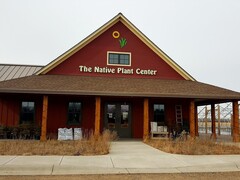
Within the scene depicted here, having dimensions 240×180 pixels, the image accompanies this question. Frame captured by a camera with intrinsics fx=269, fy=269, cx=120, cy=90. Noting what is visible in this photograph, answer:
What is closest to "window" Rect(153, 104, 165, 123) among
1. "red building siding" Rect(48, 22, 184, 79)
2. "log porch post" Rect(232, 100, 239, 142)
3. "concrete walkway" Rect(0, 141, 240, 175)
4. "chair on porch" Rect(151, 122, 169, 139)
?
"chair on porch" Rect(151, 122, 169, 139)

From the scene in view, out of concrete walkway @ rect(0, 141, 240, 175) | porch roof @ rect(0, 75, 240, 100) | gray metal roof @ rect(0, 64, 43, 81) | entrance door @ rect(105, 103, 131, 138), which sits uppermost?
gray metal roof @ rect(0, 64, 43, 81)

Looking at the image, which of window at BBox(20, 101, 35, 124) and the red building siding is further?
the red building siding

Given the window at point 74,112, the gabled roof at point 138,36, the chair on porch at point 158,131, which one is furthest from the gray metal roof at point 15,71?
the chair on porch at point 158,131

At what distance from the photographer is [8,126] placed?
59.8ft

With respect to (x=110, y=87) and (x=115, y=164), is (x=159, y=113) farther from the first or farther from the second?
(x=115, y=164)

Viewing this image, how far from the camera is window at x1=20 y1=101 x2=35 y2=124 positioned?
19.5 m

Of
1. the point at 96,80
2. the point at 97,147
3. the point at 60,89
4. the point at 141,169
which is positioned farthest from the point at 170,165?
the point at 96,80

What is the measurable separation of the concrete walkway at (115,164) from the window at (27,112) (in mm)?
9099

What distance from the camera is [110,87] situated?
17.8 meters

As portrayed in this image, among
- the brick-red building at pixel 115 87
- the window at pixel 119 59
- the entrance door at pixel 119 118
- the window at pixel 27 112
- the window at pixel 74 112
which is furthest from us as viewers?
the window at pixel 119 59

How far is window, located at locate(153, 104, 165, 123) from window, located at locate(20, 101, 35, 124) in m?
9.24

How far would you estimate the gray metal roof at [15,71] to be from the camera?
70.0 feet

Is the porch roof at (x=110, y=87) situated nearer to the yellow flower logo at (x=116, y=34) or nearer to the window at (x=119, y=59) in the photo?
the window at (x=119, y=59)

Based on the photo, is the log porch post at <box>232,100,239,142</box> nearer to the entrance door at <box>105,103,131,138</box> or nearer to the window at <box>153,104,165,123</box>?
the window at <box>153,104,165,123</box>
